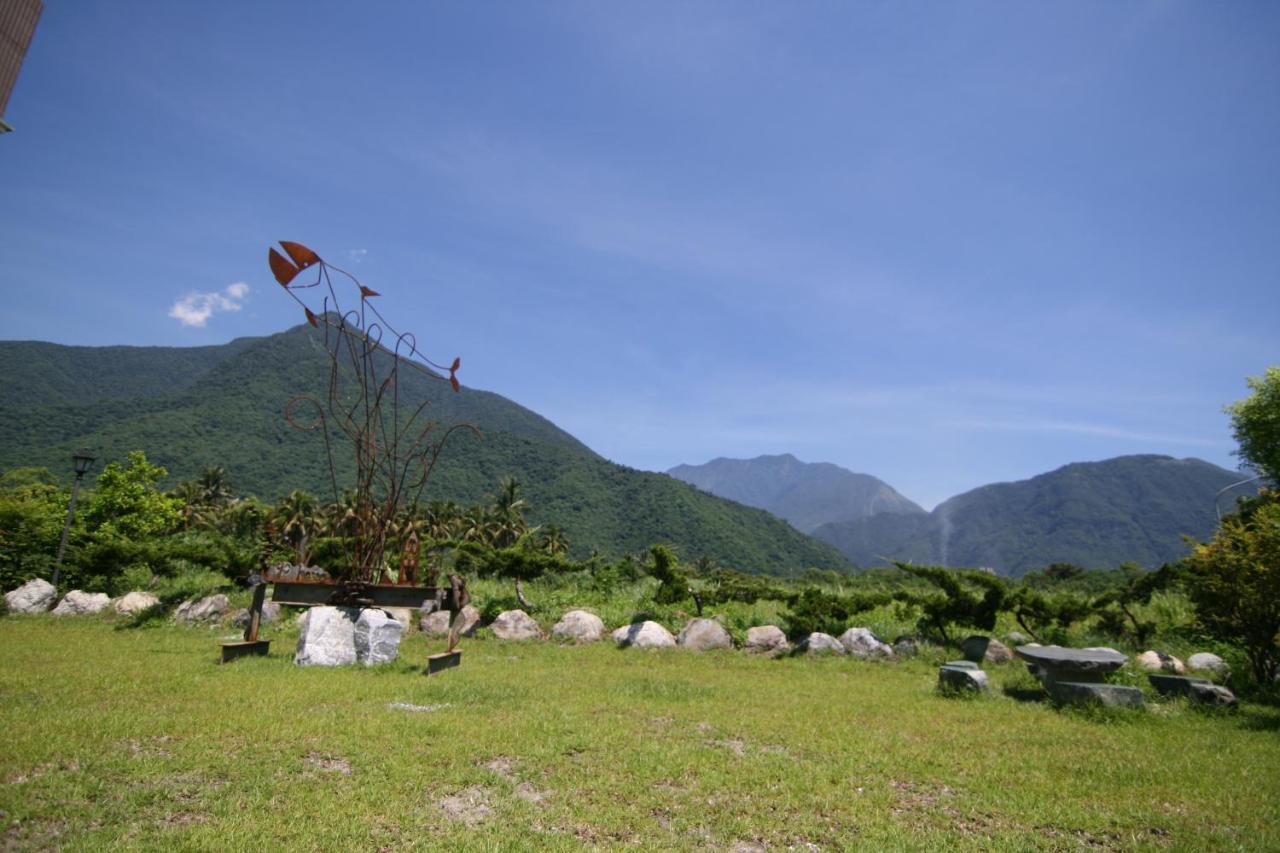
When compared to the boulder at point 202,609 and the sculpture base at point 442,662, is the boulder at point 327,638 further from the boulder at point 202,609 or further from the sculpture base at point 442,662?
the boulder at point 202,609

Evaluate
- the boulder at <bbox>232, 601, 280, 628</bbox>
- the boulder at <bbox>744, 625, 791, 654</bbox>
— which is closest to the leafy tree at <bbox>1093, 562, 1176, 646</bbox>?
the boulder at <bbox>744, 625, 791, 654</bbox>

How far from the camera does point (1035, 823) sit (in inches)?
199

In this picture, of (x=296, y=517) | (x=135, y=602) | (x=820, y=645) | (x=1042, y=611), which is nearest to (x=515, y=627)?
(x=820, y=645)

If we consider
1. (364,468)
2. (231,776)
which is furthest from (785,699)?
(364,468)

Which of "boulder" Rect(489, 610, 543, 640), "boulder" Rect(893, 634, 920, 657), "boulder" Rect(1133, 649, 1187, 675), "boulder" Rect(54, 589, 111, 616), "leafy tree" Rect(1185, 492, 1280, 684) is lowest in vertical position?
"boulder" Rect(54, 589, 111, 616)

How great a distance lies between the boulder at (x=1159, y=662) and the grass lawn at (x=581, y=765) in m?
2.97

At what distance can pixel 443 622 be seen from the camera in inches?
590

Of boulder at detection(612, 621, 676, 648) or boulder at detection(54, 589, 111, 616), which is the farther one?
boulder at detection(54, 589, 111, 616)

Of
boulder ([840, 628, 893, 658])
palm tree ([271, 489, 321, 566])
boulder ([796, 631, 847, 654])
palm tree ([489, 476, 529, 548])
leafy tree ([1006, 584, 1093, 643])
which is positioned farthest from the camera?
palm tree ([489, 476, 529, 548])

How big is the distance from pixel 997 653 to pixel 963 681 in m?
3.62

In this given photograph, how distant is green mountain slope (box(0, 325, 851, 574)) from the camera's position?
298 feet

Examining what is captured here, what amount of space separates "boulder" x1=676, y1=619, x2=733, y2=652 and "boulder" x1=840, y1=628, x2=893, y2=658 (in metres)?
2.58

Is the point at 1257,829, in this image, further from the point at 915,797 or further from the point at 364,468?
the point at 364,468

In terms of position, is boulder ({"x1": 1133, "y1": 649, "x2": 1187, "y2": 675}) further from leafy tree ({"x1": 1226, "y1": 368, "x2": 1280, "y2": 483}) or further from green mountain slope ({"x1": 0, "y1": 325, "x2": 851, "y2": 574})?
green mountain slope ({"x1": 0, "y1": 325, "x2": 851, "y2": 574})
